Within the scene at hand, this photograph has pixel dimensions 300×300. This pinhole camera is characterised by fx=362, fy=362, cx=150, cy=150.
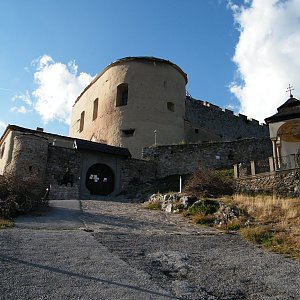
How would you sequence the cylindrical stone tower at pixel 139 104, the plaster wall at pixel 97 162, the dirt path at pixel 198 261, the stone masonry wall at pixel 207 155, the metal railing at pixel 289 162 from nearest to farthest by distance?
the dirt path at pixel 198 261 < the metal railing at pixel 289 162 < the plaster wall at pixel 97 162 < the stone masonry wall at pixel 207 155 < the cylindrical stone tower at pixel 139 104

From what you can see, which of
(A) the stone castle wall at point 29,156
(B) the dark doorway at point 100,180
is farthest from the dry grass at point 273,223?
(A) the stone castle wall at point 29,156

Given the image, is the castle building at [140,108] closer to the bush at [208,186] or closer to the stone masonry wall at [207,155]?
the stone masonry wall at [207,155]

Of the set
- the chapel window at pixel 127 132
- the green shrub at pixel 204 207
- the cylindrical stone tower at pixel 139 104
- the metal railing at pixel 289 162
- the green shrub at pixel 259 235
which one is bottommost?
the green shrub at pixel 259 235

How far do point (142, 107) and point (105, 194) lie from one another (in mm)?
8989

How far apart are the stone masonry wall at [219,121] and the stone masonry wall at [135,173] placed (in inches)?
384

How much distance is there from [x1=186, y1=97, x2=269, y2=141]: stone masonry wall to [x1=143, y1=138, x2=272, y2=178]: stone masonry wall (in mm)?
8401

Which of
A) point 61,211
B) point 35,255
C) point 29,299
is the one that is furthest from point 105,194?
point 29,299

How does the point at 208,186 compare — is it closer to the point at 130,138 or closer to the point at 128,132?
the point at 130,138

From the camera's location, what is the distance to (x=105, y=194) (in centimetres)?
2244

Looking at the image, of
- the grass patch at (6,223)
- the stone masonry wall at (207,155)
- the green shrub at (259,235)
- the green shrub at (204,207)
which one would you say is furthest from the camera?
the stone masonry wall at (207,155)

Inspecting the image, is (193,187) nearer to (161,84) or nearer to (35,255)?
(35,255)

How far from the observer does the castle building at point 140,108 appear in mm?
28281

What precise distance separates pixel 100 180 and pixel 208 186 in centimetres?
795

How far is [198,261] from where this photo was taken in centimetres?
792
